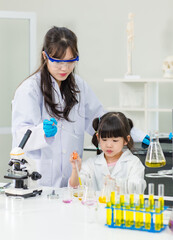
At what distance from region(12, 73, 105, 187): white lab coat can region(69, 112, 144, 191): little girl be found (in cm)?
14

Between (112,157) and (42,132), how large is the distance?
408mm

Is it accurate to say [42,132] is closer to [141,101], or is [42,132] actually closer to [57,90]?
[57,90]

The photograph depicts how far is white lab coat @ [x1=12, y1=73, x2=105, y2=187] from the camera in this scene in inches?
90.7

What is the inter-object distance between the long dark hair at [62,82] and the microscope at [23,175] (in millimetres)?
335

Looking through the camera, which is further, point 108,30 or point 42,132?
point 108,30

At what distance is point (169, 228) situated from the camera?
5.31ft

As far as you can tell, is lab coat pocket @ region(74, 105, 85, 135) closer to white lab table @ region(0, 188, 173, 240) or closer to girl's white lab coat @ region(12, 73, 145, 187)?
girl's white lab coat @ region(12, 73, 145, 187)

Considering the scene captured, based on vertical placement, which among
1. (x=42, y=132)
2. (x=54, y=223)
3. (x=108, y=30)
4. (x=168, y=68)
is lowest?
(x=54, y=223)

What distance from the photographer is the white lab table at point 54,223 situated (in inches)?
60.6

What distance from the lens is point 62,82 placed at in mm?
2531

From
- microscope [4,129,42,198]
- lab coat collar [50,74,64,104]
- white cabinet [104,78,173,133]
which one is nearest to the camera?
microscope [4,129,42,198]

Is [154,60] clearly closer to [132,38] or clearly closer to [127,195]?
[132,38]

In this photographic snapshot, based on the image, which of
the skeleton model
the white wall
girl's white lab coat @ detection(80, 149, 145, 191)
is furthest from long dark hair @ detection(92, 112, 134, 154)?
the white wall

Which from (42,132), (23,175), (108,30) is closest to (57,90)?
(42,132)
